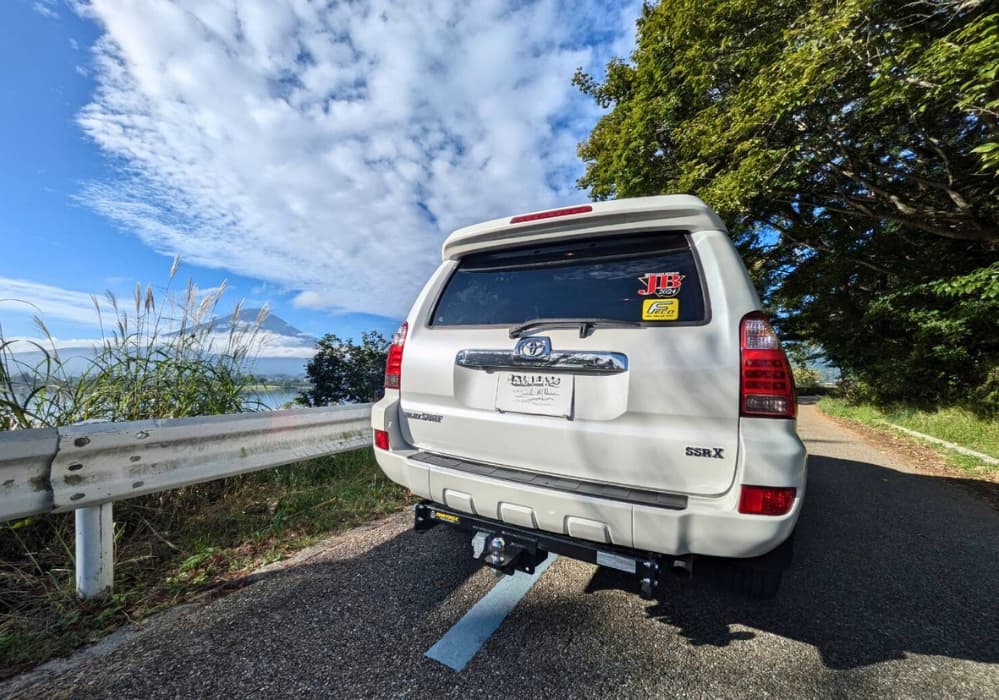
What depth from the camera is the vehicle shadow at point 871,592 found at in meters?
1.93

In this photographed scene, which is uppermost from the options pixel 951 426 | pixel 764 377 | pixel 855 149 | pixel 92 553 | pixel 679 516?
pixel 855 149

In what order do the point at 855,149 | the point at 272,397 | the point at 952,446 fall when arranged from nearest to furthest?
the point at 272,397 < the point at 952,446 < the point at 855,149

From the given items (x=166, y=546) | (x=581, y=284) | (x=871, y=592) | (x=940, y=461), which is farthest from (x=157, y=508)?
(x=940, y=461)

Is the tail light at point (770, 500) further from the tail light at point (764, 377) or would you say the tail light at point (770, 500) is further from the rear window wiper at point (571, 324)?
the rear window wiper at point (571, 324)

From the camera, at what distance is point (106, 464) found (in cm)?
199

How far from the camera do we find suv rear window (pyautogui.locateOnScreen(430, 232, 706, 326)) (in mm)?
1741

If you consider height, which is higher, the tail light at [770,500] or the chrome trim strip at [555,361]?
the chrome trim strip at [555,361]

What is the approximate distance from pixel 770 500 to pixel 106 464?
2.96 metres

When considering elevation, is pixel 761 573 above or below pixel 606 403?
below

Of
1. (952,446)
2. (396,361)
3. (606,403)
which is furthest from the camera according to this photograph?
(952,446)

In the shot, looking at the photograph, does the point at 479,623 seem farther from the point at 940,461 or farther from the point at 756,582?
→ the point at 940,461

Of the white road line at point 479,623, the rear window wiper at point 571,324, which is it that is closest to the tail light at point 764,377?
the rear window wiper at point 571,324

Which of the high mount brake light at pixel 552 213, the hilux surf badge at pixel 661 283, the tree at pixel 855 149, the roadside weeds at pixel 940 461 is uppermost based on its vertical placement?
the tree at pixel 855 149

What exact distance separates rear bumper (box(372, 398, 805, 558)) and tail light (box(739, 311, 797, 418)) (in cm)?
7
